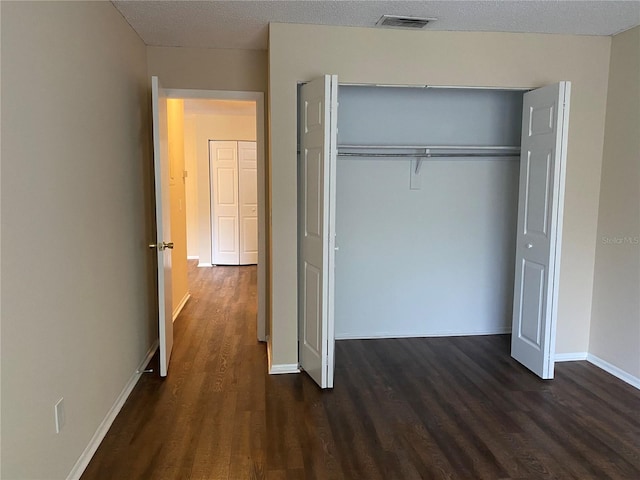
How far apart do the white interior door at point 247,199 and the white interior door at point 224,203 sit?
0.25 ft

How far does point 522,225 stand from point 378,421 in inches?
72.9

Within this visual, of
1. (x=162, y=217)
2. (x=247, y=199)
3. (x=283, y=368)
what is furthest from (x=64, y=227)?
(x=247, y=199)

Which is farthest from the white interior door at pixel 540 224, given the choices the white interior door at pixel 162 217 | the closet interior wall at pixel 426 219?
the white interior door at pixel 162 217

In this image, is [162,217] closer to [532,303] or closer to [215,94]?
[215,94]

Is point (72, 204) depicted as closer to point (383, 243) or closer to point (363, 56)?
point (363, 56)

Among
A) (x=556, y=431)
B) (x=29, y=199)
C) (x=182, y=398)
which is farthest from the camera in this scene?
(x=182, y=398)

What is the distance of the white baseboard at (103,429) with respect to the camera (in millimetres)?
2227

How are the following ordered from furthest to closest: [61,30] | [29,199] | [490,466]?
[490,466] < [61,30] < [29,199]

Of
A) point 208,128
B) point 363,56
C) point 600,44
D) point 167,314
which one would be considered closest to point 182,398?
point 167,314

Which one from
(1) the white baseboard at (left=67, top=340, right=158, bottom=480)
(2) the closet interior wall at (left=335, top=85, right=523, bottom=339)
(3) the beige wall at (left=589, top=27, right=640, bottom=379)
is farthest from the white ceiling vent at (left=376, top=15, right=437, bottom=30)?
(1) the white baseboard at (left=67, top=340, right=158, bottom=480)

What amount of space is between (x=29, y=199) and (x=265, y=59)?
2556mm

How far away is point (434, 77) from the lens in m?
3.39

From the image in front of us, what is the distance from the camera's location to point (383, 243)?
4172 mm

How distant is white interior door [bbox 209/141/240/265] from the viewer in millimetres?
7973
